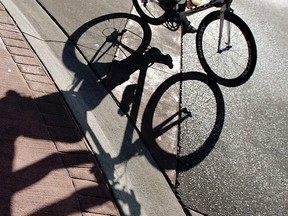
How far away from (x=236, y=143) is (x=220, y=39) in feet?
4.74

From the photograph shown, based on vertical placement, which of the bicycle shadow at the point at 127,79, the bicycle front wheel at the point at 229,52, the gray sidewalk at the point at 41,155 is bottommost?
the gray sidewalk at the point at 41,155

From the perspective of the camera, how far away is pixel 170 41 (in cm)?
614

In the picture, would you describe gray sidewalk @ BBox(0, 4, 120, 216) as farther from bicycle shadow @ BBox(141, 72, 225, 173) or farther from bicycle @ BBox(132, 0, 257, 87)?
bicycle @ BBox(132, 0, 257, 87)

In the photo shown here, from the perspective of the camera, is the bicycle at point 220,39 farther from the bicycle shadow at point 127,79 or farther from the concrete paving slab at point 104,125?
the concrete paving slab at point 104,125

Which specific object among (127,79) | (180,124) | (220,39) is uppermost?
(220,39)

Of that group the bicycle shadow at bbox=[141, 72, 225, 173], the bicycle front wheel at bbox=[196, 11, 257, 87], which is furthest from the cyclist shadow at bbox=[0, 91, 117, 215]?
the bicycle front wheel at bbox=[196, 11, 257, 87]

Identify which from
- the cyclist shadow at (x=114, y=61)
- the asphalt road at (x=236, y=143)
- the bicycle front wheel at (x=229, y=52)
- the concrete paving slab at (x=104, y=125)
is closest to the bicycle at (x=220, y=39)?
the bicycle front wheel at (x=229, y=52)

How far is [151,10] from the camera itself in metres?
6.43

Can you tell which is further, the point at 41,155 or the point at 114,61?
the point at 114,61

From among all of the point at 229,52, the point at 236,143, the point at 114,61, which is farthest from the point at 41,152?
the point at 229,52

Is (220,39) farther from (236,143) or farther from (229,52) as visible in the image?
(236,143)

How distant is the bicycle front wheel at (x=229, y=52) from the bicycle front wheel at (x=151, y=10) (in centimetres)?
71

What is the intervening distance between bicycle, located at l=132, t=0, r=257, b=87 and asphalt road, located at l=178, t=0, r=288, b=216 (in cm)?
20

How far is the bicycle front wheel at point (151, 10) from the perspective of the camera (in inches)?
235
